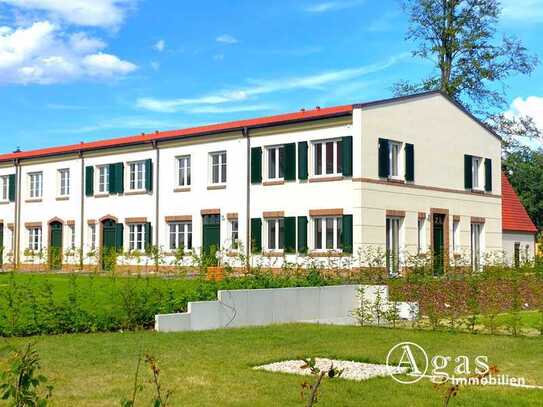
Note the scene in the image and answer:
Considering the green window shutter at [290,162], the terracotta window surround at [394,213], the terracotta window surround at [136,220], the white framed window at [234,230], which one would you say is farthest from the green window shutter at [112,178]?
the terracotta window surround at [394,213]

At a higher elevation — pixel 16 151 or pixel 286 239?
pixel 16 151

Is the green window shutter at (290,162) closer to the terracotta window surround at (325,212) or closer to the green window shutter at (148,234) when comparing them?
the terracotta window surround at (325,212)

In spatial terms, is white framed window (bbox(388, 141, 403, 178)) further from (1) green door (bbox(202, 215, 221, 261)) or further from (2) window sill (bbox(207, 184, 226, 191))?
(1) green door (bbox(202, 215, 221, 261))

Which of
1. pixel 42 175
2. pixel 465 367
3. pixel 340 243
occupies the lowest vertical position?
pixel 465 367

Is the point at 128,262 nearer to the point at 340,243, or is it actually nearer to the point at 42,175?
the point at 42,175

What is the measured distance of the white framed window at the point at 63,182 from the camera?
129 ft

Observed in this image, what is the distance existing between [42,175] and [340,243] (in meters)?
19.4

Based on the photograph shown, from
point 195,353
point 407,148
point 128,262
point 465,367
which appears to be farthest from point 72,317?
point 128,262

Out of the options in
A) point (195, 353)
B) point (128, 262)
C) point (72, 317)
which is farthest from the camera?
point (128, 262)

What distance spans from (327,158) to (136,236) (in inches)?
442

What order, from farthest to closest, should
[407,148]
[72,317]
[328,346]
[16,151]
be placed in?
[16,151] < [407,148] < [72,317] < [328,346]

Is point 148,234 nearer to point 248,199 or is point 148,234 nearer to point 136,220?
point 136,220

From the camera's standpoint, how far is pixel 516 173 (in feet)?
167

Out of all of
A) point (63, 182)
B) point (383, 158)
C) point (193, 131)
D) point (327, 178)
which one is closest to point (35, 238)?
point (63, 182)
